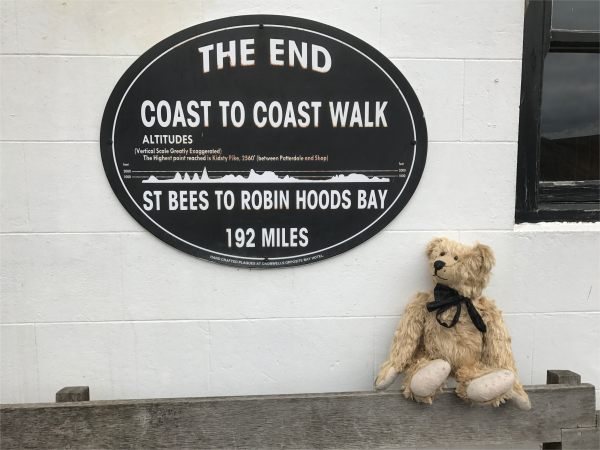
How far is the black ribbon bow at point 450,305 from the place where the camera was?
173 cm

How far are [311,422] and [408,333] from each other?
1.63 feet

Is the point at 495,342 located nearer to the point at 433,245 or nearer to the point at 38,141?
the point at 433,245

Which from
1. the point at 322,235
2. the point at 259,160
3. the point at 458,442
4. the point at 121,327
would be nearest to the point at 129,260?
the point at 121,327

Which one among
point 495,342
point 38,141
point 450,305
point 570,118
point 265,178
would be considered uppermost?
point 570,118

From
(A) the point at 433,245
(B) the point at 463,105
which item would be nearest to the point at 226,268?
(A) the point at 433,245

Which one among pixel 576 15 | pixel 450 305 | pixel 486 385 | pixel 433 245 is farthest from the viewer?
pixel 576 15

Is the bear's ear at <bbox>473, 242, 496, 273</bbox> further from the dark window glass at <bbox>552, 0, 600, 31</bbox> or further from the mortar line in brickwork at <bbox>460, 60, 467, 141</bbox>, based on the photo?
the dark window glass at <bbox>552, 0, 600, 31</bbox>

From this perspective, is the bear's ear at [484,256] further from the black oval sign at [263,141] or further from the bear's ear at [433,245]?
the black oval sign at [263,141]

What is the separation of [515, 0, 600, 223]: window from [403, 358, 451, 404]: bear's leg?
74 cm

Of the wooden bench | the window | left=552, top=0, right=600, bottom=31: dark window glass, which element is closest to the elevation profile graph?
the window

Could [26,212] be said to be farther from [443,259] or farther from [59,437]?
[443,259]

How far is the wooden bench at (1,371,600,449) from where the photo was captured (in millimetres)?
1720

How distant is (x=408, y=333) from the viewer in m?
1.82

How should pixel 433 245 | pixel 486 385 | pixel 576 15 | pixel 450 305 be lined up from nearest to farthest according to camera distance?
pixel 486 385 → pixel 450 305 → pixel 433 245 → pixel 576 15
